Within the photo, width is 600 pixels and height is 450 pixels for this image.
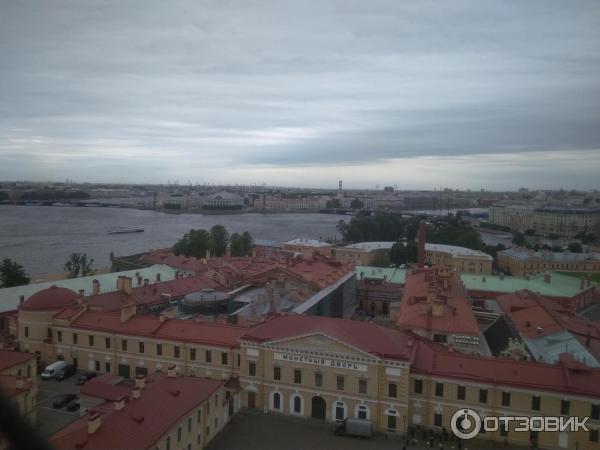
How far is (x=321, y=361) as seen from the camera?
36.7 feet

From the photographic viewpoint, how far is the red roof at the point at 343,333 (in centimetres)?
1102

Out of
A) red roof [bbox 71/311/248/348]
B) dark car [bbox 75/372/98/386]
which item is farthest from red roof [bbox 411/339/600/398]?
dark car [bbox 75/372/98/386]

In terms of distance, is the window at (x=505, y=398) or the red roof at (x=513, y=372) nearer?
the red roof at (x=513, y=372)

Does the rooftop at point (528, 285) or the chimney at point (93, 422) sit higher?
the chimney at point (93, 422)

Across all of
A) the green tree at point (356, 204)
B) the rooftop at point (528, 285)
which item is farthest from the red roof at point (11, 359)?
the green tree at point (356, 204)

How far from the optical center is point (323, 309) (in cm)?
1686

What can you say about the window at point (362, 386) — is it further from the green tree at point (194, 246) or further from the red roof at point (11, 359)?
the green tree at point (194, 246)

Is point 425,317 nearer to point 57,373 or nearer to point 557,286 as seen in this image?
point 57,373

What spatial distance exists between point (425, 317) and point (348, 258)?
2102 cm

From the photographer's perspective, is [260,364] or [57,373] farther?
[57,373]

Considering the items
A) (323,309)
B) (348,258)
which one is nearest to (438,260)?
(348,258)

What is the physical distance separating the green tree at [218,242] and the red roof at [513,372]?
80.2ft

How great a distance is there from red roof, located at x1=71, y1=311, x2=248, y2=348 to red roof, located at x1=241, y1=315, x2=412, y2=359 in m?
1.03

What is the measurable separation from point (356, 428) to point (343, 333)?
6.51 feet
